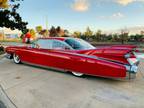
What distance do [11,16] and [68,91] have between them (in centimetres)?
965

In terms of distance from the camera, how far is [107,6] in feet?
70.4

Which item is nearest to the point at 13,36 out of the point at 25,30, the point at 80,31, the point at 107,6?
the point at 80,31

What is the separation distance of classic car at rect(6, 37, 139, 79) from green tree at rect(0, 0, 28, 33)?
Result: 5795 mm

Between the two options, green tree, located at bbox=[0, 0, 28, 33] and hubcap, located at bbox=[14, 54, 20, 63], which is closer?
hubcap, located at bbox=[14, 54, 20, 63]

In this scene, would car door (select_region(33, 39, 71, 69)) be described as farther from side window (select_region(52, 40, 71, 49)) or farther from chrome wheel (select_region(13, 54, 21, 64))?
chrome wheel (select_region(13, 54, 21, 64))

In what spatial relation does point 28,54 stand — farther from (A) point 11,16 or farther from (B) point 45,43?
(A) point 11,16

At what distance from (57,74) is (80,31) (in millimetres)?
34950

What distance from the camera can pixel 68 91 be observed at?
171 inches

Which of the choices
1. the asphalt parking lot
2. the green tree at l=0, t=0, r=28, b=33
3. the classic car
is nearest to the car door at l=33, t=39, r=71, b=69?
the classic car

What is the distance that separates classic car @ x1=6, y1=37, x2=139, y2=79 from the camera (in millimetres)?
4648

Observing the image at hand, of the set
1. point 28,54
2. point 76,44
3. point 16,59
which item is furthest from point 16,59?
point 76,44

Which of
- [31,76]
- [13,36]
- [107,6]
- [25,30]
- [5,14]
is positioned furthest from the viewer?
[13,36]

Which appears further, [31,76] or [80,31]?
[80,31]

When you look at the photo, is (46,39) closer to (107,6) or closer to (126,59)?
(126,59)
